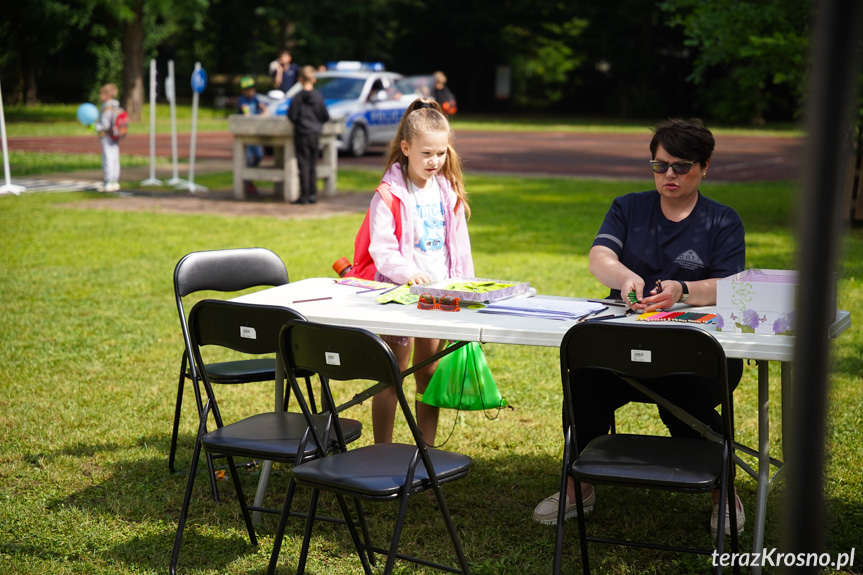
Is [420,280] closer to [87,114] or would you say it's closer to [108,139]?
[108,139]

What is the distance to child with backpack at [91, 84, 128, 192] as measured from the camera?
14.5 m

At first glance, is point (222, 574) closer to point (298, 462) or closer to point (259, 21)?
point (298, 462)

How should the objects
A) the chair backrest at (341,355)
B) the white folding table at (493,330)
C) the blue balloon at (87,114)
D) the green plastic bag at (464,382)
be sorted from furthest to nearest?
1. the blue balloon at (87,114)
2. the green plastic bag at (464,382)
3. the white folding table at (493,330)
4. the chair backrest at (341,355)

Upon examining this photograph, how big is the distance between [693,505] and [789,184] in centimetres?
358

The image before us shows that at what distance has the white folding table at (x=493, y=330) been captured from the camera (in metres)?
3.01

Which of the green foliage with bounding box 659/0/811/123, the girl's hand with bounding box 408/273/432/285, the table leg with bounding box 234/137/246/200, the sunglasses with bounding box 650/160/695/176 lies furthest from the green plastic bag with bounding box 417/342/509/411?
the table leg with bounding box 234/137/246/200

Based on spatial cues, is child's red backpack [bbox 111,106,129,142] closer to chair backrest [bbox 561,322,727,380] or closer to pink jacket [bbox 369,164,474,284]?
pink jacket [bbox 369,164,474,284]

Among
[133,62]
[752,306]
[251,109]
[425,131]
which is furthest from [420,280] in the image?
[133,62]

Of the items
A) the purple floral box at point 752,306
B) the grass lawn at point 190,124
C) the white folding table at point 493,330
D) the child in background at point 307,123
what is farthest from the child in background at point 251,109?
the grass lawn at point 190,124

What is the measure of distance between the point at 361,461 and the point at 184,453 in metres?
1.80

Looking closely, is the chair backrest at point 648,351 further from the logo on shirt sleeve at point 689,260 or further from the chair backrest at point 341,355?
the logo on shirt sleeve at point 689,260

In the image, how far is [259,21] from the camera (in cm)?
4697

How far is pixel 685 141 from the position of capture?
3.68 meters

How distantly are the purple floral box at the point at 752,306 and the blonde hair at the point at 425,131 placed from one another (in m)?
1.49
